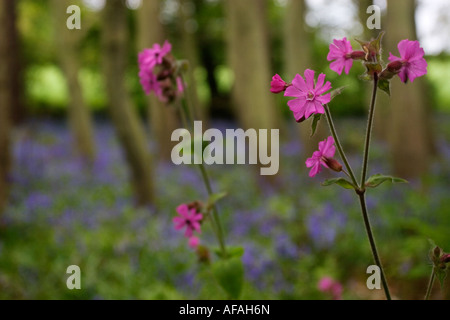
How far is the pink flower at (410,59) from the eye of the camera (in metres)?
1.39

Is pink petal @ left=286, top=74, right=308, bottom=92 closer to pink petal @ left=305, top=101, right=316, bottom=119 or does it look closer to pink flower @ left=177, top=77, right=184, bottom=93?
pink petal @ left=305, top=101, right=316, bottom=119

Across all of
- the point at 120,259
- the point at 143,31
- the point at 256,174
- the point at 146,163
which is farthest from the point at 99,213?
the point at 143,31

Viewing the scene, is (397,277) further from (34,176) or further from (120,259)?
(34,176)

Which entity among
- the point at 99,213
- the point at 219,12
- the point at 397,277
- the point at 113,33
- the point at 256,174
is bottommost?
the point at 397,277

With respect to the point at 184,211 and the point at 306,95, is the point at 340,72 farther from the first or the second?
the point at 184,211

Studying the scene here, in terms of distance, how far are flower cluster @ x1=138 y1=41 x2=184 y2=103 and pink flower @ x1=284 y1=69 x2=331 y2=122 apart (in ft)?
2.28

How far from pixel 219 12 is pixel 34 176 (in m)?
10.9

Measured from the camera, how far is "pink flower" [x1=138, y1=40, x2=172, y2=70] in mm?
1970

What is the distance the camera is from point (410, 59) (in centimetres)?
141

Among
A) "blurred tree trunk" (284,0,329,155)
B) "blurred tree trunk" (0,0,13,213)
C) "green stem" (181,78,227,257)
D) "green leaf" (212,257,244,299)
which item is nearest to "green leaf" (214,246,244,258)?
"green stem" (181,78,227,257)

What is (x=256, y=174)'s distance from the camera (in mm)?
7875

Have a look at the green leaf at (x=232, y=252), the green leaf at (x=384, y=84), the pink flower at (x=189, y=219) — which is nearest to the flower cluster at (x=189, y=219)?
the pink flower at (x=189, y=219)

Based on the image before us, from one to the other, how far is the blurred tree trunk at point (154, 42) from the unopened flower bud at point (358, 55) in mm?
8810

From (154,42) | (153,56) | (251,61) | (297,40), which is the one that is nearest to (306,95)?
(153,56)
